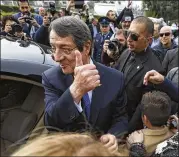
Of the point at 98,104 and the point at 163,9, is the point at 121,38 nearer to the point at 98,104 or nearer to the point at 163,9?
the point at 98,104

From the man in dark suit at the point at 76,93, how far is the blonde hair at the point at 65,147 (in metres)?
0.78

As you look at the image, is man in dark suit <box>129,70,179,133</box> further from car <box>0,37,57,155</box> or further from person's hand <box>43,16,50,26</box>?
person's hand <box>43,16,50,26</box>

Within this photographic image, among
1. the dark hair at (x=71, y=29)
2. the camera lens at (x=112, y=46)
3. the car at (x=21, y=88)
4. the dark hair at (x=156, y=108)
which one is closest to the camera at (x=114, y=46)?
the camera lens at (x=112, y=46)

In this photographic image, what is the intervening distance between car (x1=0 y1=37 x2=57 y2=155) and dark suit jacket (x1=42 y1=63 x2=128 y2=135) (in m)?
0.44

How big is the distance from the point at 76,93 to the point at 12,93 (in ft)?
3.55

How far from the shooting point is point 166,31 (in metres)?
5.10

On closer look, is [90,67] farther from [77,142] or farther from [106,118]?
[77,142]

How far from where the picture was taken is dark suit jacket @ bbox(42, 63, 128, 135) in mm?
1738

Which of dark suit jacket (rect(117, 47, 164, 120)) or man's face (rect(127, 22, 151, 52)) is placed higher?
man's face (rect(127, 22, 151, 52))

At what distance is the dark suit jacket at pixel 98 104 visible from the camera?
68.4 inches

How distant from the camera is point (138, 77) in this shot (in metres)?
2.56

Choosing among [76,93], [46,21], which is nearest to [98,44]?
[46,21]

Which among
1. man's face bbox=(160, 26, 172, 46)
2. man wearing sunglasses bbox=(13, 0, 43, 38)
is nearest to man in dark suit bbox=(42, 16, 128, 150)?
man's face bbox=(160, 26, 172, 46)

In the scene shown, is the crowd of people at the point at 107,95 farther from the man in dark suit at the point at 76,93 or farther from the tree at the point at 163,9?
the tree at the point at 163,9
